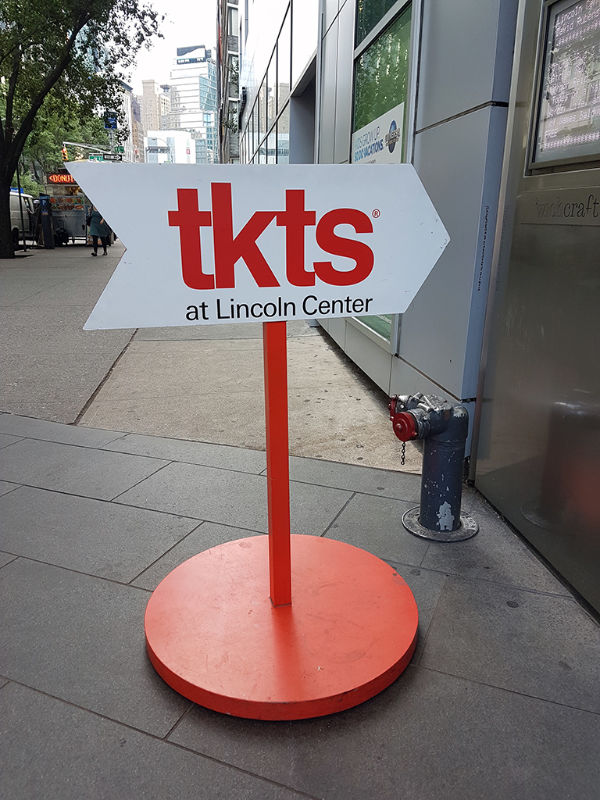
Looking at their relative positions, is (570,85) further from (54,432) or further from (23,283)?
(23,283)

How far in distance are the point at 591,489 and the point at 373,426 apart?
2.47m

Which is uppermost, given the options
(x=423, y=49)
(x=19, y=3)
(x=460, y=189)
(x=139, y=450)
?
(x=19, y=3)

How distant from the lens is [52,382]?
6.05 m

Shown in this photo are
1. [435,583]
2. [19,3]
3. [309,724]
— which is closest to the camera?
[309,724]

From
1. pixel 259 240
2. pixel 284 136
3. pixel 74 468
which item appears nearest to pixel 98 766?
pixel 259 240

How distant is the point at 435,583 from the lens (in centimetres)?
262

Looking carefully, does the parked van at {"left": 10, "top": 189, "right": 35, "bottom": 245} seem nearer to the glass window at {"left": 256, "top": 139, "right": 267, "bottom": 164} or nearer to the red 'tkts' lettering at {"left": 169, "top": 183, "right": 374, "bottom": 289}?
the glass window at {"left": 256, "top": 139, "right": 267, "bottom": 164}

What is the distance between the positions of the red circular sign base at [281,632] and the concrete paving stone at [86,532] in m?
0.41

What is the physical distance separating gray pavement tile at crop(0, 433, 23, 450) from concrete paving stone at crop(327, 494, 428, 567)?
2.71 meters

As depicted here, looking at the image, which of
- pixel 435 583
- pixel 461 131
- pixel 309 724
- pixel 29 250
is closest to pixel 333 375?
pixel 461 131

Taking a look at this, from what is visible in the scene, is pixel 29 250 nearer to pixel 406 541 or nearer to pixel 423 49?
pixel 423 49

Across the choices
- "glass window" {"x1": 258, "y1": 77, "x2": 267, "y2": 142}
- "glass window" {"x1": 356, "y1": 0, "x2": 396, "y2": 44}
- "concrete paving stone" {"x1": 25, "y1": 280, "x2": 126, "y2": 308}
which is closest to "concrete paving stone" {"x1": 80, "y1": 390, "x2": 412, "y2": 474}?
"glass window" {"x1": 356, "y1": 0, "x2": 396, "y2": 44}

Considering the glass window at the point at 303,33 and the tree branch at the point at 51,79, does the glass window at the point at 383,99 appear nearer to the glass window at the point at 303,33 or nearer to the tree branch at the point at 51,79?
the glass window at the point at 303,33

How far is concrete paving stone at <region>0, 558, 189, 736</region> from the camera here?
6.39ft
